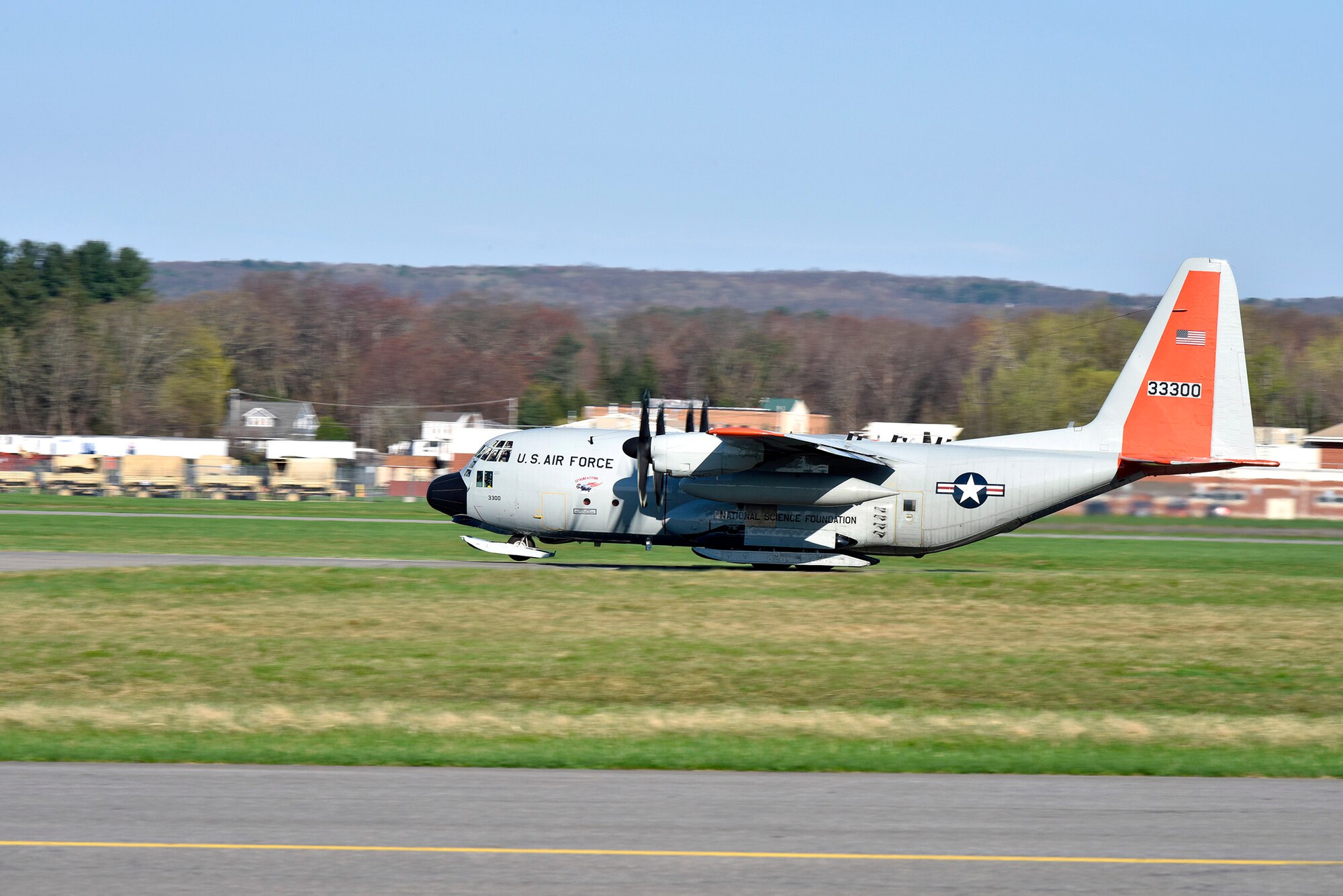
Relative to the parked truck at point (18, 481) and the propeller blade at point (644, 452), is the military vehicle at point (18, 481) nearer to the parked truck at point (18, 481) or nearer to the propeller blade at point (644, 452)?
the parked truck at point (18, 481)

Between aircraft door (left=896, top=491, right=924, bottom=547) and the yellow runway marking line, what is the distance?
1972cm

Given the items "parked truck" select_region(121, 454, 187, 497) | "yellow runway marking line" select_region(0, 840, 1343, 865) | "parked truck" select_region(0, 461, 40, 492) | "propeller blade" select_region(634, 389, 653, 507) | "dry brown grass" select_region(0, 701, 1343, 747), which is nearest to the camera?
"yellow runway marking line" select_region(0, 840, 1343, 865)

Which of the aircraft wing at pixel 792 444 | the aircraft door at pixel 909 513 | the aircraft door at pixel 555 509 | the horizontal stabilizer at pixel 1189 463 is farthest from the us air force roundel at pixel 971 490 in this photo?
the aircraft door at pixel 555 509

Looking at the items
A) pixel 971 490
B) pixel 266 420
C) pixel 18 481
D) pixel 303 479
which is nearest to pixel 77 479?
pixel 18 481

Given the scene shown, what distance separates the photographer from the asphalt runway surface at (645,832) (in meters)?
8.31

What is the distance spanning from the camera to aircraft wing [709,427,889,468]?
86.5 ft

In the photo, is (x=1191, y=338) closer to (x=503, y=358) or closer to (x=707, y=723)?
(x=707, y=723)

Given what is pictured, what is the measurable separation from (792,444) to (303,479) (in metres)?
51.7

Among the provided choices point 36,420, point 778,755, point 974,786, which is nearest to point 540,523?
point 778,755

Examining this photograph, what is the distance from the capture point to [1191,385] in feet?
93.0

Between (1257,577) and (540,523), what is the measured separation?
1738 cm

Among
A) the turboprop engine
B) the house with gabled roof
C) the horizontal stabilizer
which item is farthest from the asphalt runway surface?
the house with gabled roof

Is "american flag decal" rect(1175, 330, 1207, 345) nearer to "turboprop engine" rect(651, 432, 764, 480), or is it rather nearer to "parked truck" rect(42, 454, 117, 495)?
"turboprop engine" rect(651, 432, 764, 480)

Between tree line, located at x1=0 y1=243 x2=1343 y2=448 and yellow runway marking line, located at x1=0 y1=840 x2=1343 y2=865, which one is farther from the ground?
tree line, located at x1=0 y1=243 x2=1343 y2=448
